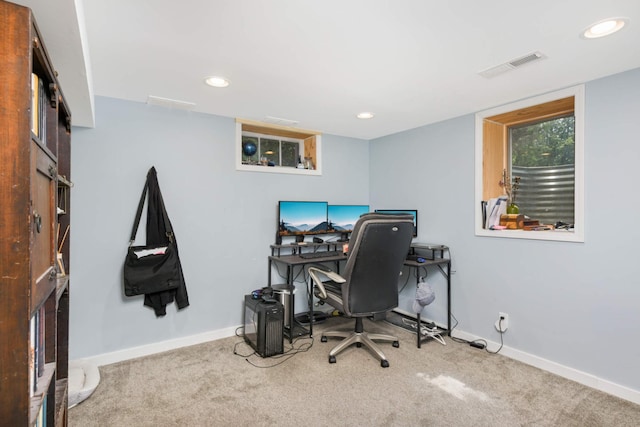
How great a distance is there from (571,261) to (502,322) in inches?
30.3

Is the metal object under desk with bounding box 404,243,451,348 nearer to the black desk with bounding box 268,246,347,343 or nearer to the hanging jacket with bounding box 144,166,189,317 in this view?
the black desk with bounding box 268,246,347,343

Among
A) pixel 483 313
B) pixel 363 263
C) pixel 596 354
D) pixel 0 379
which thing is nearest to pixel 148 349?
pixel 363 263

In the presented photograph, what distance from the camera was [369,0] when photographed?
1447 millimetres

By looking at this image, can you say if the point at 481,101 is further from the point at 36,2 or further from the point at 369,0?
the point at 36,2

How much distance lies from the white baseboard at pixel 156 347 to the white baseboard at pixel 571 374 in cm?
245

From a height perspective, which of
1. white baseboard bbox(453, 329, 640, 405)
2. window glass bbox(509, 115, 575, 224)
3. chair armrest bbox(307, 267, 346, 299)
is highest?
window glass bbox(509, 115, 575, 224)

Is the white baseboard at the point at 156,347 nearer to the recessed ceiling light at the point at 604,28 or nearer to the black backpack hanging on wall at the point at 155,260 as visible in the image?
the black backpack hanging on wall at the point at 155,260

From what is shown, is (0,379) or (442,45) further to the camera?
(442,45)

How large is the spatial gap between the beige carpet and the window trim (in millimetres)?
1049

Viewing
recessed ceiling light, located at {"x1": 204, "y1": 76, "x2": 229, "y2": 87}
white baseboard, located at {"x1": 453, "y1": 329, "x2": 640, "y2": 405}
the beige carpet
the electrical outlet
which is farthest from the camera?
the electrical outlet

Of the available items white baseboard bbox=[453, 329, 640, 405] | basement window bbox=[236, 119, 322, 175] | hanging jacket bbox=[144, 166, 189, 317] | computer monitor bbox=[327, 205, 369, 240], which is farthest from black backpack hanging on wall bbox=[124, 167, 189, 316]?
white baseboard bbox=[453, 329, 640, 405]

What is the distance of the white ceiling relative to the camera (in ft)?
4.89

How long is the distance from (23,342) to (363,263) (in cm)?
203

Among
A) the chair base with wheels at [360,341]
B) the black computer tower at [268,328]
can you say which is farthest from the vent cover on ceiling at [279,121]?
the chair base with wheels at [360,341]
